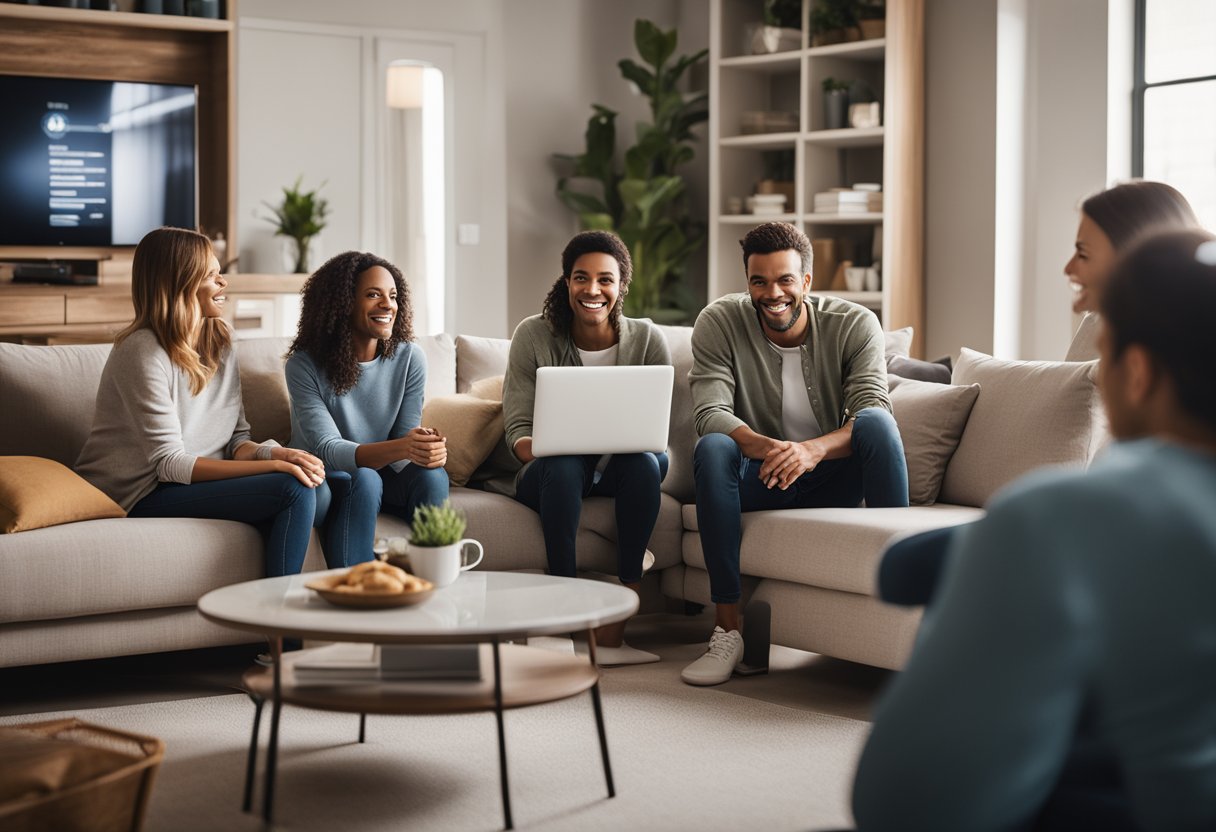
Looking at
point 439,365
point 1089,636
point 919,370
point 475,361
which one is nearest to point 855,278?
point 919,370

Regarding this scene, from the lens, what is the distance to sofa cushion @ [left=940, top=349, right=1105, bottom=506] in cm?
324

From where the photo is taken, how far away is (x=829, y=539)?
3057 millimetres

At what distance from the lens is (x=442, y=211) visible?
6598 millimetres

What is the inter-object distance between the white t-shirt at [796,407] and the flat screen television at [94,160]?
10.5ft

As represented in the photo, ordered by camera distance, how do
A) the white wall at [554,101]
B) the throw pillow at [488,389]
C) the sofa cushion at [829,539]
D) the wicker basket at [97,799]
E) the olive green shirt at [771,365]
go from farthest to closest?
the white wall at [554,101] < the throw pillow at [488,389] < the olive green shirt at [771,365] < the sofa cushion at [829,539] < the wicker basket at [97,799]

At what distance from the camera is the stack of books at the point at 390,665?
86.7 inches

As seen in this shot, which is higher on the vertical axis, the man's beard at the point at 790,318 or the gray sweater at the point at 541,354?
the man's beard at the point at 790,318

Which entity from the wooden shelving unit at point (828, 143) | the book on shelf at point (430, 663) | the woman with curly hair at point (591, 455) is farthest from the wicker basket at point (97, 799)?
the wooden shelving unit at point (828, 143)

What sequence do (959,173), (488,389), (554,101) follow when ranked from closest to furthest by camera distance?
(488,389) < (959,173) < (554,101)

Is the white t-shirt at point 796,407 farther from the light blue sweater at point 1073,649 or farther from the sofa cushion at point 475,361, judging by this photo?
the light blue sweater at point 1073,649

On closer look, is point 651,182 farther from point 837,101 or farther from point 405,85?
point 405,85

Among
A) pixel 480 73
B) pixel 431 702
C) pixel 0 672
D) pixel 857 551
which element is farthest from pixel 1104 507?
pixel 480 73

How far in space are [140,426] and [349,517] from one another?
1.70ft

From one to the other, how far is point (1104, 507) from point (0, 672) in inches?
120
